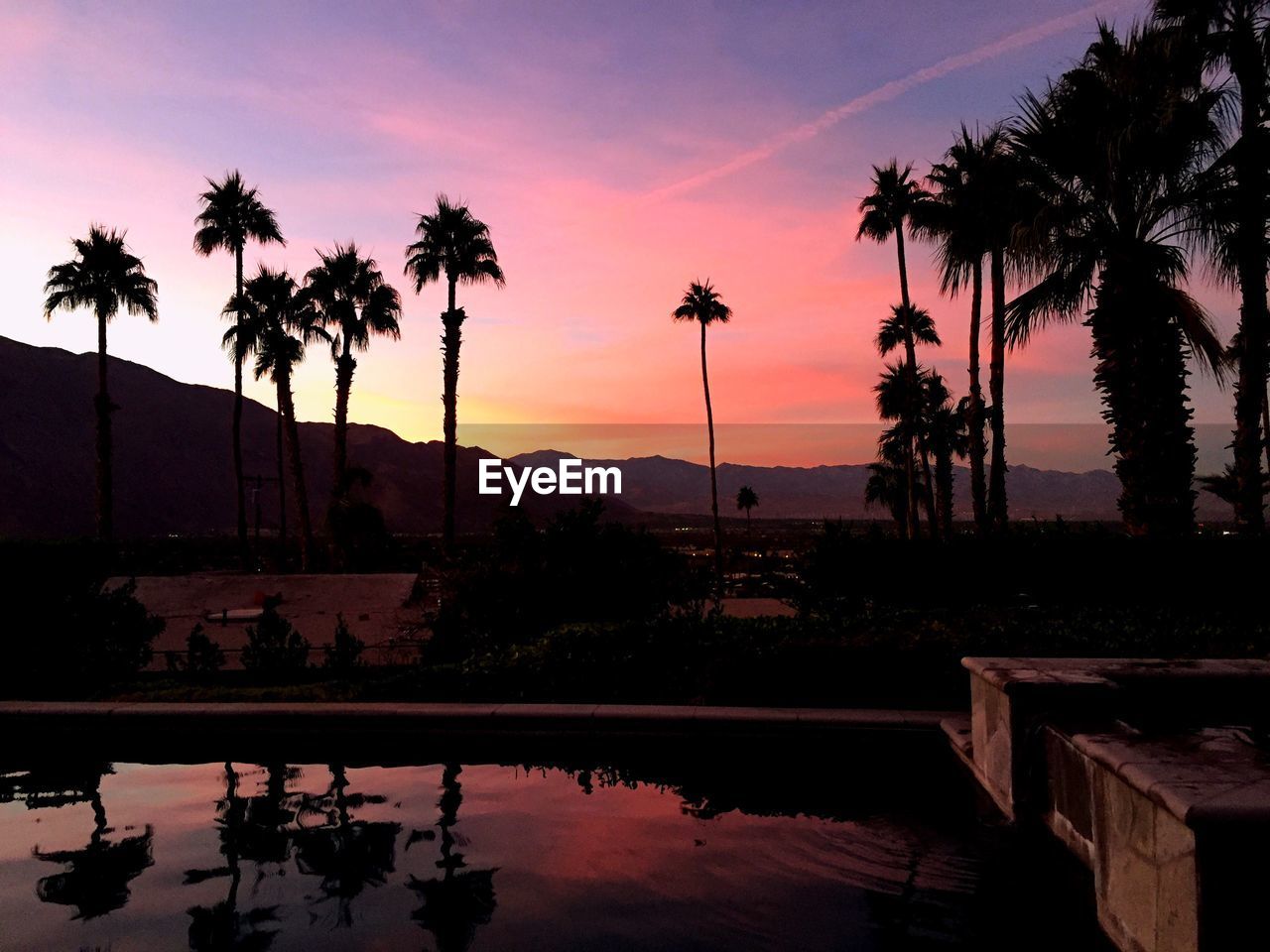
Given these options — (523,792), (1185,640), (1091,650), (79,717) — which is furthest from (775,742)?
(79,717)

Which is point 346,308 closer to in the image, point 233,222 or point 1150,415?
point 233,222

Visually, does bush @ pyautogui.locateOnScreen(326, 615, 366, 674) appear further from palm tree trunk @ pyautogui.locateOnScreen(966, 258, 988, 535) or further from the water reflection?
palm tree trunk @ pyautogui.locateOnScreen(966, 258, 988, 535)

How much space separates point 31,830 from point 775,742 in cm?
630

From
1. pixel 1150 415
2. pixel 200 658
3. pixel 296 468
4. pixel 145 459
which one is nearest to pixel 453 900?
pixel 200 658

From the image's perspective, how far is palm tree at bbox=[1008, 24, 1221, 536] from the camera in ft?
54.7

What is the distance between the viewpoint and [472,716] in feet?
31.4

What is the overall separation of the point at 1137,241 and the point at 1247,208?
8.13ft

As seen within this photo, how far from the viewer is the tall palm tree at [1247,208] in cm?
1759

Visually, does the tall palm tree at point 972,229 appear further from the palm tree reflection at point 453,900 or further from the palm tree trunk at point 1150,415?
the palm tree reflection at point 453,900

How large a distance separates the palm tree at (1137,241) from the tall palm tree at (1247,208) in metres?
1.07

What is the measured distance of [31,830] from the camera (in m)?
7.19

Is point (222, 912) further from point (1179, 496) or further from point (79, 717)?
point (1179, 496)

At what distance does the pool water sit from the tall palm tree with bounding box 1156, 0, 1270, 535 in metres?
14.0

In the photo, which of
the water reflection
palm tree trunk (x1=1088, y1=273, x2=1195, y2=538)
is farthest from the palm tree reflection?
palm tree trunk (x1=1088, y1=273, x2=1195, y2=538)
